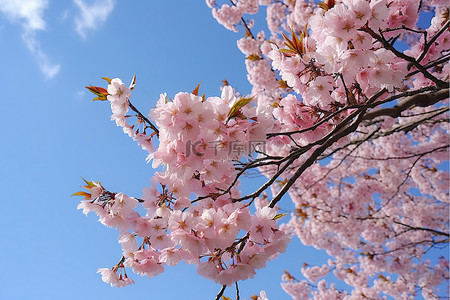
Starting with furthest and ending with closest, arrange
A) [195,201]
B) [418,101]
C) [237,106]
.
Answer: [418,101]
[195,201]
[237,106]

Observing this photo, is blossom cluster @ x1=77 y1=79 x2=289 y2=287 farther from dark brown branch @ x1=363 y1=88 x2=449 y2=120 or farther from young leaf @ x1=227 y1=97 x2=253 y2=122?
dark brown branch @ x1=363 y1=88 x2=449 y2=120

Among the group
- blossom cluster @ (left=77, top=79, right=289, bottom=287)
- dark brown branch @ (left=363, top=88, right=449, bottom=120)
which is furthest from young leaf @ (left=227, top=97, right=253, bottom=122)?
dark brown branch @ (left=363, top=88, right=449, bottom=120)

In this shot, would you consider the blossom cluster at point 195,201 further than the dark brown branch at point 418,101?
No

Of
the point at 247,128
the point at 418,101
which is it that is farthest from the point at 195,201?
the point at 418,101

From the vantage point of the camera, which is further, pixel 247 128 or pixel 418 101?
pixel 418 101

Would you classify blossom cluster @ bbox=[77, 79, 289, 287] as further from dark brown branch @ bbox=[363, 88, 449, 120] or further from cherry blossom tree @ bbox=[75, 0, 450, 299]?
dark brown branch @ bbox=[363, 88, 449, 120]

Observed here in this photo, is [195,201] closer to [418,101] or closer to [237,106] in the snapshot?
[237,106]

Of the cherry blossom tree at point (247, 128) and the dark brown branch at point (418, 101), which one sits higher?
the dark brown branch at point (418, 101)

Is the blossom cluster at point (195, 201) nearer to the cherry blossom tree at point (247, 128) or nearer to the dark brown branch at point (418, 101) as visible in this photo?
the cherry blossom tree at point (247, 128)

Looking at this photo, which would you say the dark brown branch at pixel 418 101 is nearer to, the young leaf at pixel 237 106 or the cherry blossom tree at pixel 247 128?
the cherry blossom tree at pixel 247 128

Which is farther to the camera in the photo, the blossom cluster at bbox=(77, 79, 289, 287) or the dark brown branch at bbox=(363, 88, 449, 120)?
the dark brown branch at bbox=(363, 88, 449, 120)

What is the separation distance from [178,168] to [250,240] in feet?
2.04

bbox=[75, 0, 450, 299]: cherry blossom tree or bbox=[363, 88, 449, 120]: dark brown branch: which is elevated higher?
bbox=[363, 88, 449, 120]: dark brown branch

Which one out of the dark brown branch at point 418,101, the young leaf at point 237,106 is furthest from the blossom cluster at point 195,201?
the dark brown branch at point 418,101
